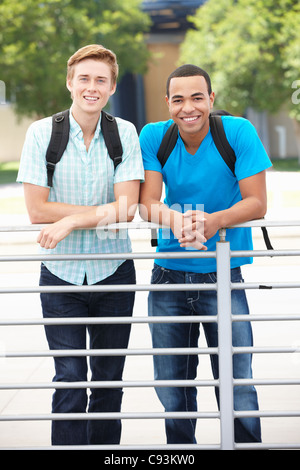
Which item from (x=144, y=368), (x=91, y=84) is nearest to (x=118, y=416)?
(x=91, y=84)

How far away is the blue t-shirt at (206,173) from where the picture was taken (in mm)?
3074

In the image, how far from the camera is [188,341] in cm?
332

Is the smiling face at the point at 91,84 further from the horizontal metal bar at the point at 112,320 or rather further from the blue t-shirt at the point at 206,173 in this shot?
the horizontal metal bar at the point at 112,320

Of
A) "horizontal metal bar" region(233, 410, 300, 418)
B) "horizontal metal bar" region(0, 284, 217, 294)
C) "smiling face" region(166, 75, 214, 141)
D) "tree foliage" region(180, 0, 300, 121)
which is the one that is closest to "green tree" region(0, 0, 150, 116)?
"tree foliage" region(180, 0, 300, 121)

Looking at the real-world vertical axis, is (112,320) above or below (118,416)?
above

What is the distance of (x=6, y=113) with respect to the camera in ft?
112

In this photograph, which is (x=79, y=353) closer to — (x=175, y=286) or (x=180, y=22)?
(x=175, y=286)

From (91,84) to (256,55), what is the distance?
2236 centimetres

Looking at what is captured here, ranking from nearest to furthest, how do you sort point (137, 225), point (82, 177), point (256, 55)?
point (137, 225), point (82, 177), point (256, 55)

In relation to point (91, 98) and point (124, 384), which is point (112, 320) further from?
point (91, 98)

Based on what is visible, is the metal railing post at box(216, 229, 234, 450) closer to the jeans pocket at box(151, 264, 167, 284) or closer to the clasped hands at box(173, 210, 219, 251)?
the clasped hands at box(173, 210, 219, 251)

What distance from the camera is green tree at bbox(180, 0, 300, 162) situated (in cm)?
2356

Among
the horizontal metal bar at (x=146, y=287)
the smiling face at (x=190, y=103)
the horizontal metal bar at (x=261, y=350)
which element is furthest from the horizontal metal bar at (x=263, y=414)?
the smiling face at (x=190, y=103)
